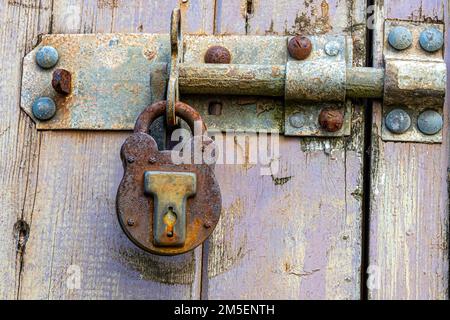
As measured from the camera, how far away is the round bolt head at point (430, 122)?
1.20 meters

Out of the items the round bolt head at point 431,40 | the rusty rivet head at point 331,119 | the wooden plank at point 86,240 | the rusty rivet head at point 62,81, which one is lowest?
the wooden plank at point 86,240

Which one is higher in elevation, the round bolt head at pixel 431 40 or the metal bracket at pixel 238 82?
the round bolt head at pixel 431 40

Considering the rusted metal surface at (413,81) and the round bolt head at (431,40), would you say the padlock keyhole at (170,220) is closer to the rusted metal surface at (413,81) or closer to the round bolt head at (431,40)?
the rusted metal surface at (413,81)

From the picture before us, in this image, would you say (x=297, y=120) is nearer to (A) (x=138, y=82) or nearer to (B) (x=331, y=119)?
(B) (x=331, y=119)

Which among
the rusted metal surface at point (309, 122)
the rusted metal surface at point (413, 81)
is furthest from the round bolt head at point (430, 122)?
the rusted metal surface at point (309, 122)

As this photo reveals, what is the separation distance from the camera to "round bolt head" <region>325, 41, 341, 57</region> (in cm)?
121

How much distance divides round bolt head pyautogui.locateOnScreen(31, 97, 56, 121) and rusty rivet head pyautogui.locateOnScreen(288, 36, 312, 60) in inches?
14.2

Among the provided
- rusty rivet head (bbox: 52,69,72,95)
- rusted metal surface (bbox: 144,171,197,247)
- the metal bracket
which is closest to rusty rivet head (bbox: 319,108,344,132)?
the metal bracket

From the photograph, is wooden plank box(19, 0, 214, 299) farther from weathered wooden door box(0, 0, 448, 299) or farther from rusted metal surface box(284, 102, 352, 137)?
rusted metal surface box(284, 102, 352, 137)

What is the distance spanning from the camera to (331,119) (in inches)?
46.7

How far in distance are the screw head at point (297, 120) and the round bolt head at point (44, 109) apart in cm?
35

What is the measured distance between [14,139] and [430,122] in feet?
2.01

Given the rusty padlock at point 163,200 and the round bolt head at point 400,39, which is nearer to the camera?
the rusty padlock at point 163,200
